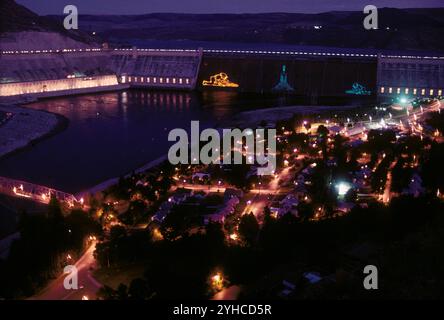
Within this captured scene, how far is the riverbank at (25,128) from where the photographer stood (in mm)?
12586

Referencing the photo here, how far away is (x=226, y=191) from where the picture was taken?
8.92 meters

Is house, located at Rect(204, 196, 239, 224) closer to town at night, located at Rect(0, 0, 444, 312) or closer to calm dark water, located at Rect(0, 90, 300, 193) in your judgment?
town at night, located at Rect(0, 0, 444, 312)

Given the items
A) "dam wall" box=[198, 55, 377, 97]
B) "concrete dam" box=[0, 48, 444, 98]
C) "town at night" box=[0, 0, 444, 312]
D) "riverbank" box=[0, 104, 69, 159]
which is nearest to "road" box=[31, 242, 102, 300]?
"town at night" box=[0, 0, 444, 312]

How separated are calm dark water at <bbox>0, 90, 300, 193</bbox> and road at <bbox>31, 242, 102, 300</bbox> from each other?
3698 mm

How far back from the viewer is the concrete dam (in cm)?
2091

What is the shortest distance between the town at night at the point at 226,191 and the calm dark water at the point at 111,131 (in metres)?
0.08

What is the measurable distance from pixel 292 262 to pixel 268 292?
44.2 inches

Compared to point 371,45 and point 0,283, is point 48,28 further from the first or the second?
point 371,45

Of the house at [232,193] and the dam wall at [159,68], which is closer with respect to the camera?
the house at [232,193]

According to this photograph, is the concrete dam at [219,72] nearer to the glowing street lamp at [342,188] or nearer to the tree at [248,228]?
the glowing street lamp at [342,188]

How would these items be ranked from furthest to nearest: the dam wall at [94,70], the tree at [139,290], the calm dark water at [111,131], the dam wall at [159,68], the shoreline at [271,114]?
1. the dam wall at [159,68]
2. the dam wall at [94,70]
3. the shoreline at [271,114]
4. the calm dark water at [111,131]
5. the tree at [139,290]

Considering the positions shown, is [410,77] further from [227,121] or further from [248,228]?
[248,228]

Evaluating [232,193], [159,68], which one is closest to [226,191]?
[232,193]

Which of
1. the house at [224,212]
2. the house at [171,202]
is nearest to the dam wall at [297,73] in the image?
the house at [171,202]
